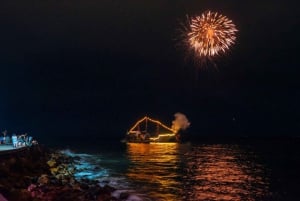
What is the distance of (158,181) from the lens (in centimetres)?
5438

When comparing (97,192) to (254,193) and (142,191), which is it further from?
(254,193)

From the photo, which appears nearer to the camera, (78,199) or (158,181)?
(78,199)

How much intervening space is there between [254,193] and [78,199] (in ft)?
68.8

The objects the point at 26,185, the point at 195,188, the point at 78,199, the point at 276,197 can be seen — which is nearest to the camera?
the point at 78,199

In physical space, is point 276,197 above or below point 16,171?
below

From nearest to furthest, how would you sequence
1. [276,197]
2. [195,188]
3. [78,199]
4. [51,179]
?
1. [78,199]
2. [51,179]
3. [276,197]
4. [195,188]

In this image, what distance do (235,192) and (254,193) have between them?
1.91 m

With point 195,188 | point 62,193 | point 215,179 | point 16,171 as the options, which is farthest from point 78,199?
point 215,179

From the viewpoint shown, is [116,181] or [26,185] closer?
[26,185]

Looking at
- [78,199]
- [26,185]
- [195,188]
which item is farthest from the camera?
[195,188]

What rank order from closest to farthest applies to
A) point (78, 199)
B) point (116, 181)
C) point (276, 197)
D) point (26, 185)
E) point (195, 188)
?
point (78, 199) < point (26, 185) < point (276, 197) < point (195, 188) < point (116, 181)

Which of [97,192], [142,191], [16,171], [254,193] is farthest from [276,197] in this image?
[16,171]

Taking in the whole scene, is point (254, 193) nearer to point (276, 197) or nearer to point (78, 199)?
point (276, 197)

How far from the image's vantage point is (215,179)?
192ft
